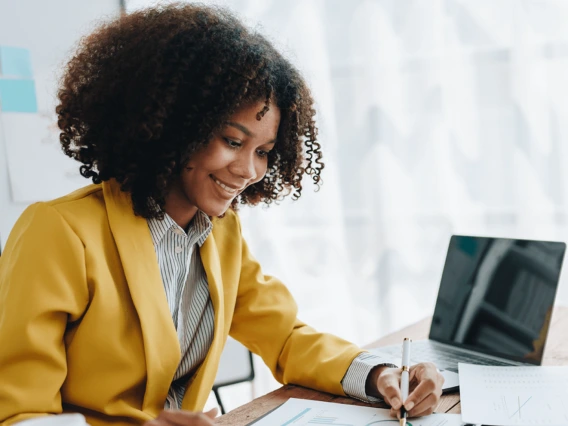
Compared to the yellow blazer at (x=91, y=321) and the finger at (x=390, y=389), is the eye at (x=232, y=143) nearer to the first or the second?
the yellow blazer at (x=91, y=321)

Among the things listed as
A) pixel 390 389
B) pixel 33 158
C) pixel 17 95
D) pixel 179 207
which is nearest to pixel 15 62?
pixel 17 95

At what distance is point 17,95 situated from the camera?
2.13 metres

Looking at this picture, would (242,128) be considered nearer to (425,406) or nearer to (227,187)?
(227,187)

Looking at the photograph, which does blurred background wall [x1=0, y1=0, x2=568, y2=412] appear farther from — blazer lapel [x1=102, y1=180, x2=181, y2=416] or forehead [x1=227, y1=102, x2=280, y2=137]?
blazer lapel [x1=102, y1=180, x2=181, y2=416]

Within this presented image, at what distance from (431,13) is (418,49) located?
0.13 meters

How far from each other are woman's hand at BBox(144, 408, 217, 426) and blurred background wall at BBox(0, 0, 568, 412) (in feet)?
4.56

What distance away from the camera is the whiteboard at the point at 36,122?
2135 millimetres

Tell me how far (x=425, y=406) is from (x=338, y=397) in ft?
0.57

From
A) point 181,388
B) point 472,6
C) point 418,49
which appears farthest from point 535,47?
point 181,388

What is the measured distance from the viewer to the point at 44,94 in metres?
2.21

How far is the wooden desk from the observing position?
37.4 inches

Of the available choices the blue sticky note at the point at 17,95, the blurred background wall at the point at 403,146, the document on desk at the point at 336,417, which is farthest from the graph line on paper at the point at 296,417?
the blue sticky note at the point at 17,95

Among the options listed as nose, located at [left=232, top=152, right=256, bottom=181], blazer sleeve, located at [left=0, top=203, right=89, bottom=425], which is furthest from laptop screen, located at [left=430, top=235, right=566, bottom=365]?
blazer sleeve, located at [left=0, top=203, right=89, bottom=425]

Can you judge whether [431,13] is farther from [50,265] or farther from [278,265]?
[50,265]
